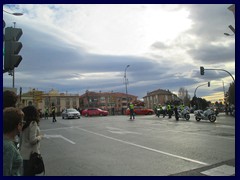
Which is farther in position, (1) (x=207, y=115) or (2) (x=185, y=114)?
(2) (x=185, y=114)

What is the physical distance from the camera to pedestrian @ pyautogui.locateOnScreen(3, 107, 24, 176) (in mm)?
3013

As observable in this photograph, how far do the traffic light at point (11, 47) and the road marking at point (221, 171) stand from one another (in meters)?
4.70

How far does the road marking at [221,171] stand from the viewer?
586 centimetres

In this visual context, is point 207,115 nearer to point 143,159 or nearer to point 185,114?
point 185,114

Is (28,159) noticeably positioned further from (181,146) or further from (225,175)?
(181,146)

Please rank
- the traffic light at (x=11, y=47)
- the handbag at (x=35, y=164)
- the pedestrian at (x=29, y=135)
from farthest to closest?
the traffic light at (x=11, y=47), the pedestrian at (x=29, y=135), the handbag at (x=35, y=164)

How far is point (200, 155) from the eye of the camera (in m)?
7.77

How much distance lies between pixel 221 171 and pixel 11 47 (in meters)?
5.26

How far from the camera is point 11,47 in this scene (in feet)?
18.6

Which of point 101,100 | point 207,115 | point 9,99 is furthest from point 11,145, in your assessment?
point 101,100

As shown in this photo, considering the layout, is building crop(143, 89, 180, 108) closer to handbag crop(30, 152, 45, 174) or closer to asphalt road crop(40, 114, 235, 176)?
asphalt road crop(40, 114, 235, 176)

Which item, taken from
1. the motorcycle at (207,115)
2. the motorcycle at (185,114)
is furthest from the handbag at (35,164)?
the motorcycle at (185,114)

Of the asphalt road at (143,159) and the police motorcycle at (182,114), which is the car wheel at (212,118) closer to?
the police motorcycle at (182,114)

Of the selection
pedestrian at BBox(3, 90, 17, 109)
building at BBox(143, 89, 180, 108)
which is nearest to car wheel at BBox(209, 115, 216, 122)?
pedestrian at BBox(3, 90, 17, 109)
